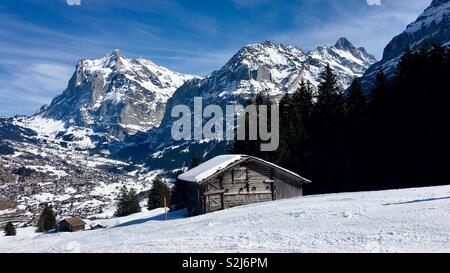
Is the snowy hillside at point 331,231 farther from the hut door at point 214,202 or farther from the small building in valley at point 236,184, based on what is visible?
the small building in valley at point 236,184

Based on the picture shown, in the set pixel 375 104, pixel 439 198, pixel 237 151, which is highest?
pixel 375 104

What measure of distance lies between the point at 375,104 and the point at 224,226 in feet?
104

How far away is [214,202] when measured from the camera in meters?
38.8

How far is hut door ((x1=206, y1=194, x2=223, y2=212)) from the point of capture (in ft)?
126

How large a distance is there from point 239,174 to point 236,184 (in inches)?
40.4

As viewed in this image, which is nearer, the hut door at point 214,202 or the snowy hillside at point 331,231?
the snowy hillside at point 331,231

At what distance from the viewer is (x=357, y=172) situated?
51281 millimetres

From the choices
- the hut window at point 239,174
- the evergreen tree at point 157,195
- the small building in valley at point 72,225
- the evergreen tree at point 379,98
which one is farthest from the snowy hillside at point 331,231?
the evergreen tree at point 157,195

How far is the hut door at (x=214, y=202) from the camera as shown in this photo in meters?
38.4

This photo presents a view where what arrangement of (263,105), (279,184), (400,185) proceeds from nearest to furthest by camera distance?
(279,184)
(400,185)
(263,105)

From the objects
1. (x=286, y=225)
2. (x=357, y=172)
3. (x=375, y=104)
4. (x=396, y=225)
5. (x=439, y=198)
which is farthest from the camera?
(x=357, y=172)

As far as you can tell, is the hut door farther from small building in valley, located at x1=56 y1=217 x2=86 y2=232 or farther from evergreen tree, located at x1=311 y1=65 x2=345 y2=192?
small building in valley, located at x1=56 y1=217 x2=86 y2=232
